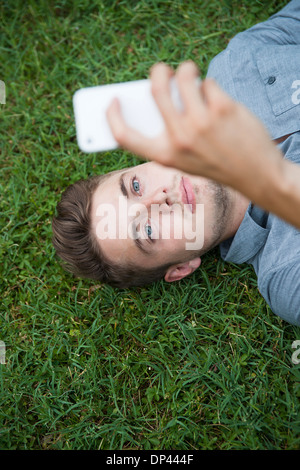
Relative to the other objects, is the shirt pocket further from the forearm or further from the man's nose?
the forearm

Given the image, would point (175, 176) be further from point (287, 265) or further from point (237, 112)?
point (237, 112)

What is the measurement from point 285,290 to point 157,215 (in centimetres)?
95

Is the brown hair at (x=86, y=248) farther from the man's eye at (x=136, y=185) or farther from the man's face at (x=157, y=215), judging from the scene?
the man's eye at (x=136, y=185)

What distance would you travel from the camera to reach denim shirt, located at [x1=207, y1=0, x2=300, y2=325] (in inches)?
108

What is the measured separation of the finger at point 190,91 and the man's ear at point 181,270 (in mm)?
1944

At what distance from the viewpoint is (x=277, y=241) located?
2871 mm

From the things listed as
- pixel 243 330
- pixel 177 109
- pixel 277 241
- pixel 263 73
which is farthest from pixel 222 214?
pixel 177 109

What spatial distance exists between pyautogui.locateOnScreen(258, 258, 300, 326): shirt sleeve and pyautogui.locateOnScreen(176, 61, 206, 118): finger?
168 cm

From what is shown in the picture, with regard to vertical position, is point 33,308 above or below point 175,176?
below

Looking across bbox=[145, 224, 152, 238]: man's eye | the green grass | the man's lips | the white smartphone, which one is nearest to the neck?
the man's lips

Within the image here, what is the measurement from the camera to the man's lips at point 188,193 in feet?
9.26

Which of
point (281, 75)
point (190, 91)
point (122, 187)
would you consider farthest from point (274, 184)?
point (281, 75)

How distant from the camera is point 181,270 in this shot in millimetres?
3195
